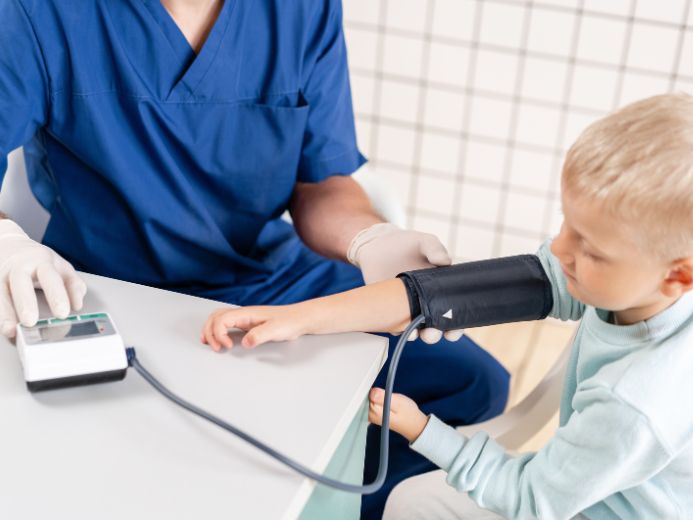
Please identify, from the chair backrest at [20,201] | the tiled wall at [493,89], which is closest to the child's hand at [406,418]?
the chair backrest at [20,201]

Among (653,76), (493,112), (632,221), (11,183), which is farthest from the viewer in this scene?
(493,112)

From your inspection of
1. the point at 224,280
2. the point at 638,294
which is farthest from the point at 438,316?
the point at 224,280

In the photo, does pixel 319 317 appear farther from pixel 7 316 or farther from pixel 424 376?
pixel 424 376

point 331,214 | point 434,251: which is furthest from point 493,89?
point 434,251

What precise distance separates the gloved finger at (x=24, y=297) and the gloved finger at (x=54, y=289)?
0.04 feet

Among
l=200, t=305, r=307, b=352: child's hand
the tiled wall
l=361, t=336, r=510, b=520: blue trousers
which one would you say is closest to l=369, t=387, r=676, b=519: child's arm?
l=200, t=305, r=307, b=352: child's hand

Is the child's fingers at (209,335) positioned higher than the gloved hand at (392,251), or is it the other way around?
the child's fingers at (209,335)

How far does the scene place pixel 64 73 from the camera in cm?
120

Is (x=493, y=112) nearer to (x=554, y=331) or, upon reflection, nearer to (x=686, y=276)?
(x=554, y=331)

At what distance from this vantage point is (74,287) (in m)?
0.96

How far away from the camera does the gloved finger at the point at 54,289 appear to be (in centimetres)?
92

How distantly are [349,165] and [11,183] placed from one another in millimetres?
547

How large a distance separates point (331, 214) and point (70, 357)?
26.0 inches

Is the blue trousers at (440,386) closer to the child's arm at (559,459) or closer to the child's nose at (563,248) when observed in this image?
the child's arm at (559,459)
